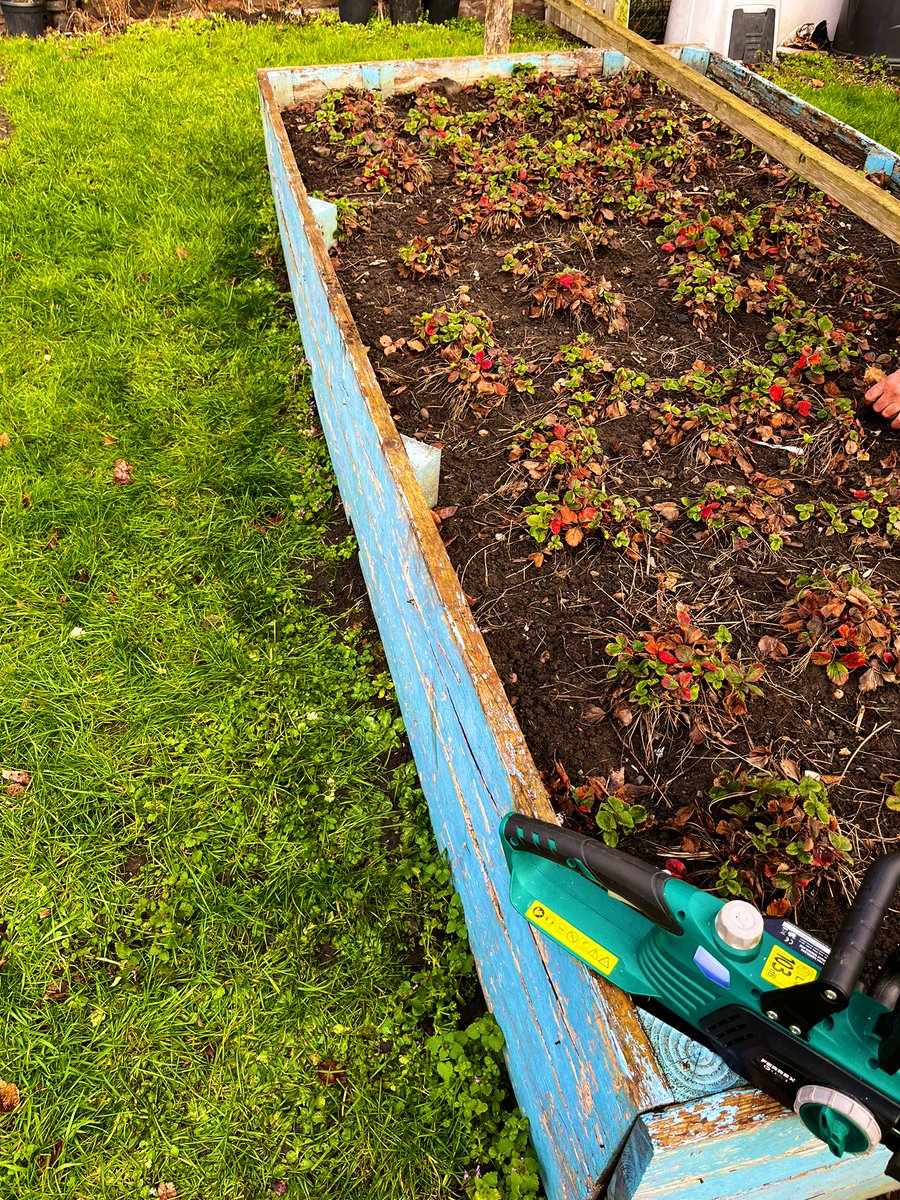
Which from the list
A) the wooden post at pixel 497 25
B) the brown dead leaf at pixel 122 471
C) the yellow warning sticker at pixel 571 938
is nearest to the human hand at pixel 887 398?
the yellow warning sticker at pixel 571 938

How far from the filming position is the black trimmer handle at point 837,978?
1009 millimetres

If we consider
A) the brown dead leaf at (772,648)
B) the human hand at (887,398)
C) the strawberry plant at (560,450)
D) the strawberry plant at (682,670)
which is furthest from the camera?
the human hand at (887,398)

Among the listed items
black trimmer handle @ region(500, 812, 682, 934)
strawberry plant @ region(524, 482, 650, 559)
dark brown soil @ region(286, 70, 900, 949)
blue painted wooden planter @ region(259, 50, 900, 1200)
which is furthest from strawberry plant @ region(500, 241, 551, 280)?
black trimmer handle @ region(500, 812, 682, 934)

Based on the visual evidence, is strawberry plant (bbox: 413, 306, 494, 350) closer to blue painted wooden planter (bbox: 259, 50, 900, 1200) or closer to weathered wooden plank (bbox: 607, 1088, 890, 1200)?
blue painted wooden planter (bbox: 259, 50, 900, 1200)

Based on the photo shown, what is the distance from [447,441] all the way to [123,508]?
57.7 inches

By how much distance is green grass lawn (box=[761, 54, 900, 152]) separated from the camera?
19.3 feet

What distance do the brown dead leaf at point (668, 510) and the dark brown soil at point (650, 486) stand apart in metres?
0.01

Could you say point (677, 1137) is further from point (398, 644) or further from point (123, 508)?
point (123, 508)

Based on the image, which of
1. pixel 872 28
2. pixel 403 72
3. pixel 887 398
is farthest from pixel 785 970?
pixel 872 28

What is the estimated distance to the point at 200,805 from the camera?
2.47 meters

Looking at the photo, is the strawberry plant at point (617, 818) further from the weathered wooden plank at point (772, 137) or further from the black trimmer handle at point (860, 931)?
the weathered wooden plank at point (772, 137)

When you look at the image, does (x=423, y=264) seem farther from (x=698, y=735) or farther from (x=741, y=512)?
(x=698, y=735)

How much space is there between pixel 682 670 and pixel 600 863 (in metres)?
0.88

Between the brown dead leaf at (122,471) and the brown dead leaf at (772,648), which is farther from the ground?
the brown dead leaf at (772,648)
